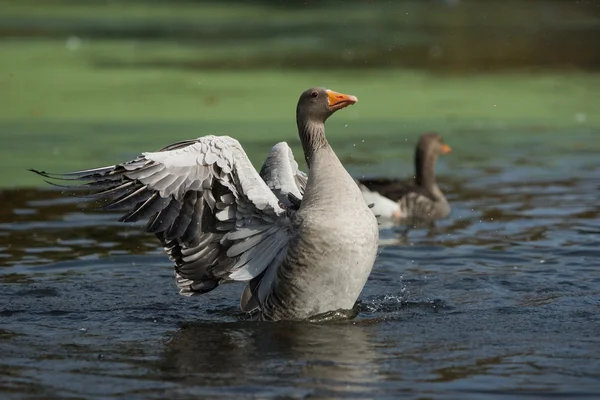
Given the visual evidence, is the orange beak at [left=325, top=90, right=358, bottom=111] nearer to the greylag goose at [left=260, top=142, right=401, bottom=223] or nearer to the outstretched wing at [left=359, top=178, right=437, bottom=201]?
the greylag goose at [left=260, top=142, right=401, bottom=223]

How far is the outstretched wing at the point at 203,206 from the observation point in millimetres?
7070

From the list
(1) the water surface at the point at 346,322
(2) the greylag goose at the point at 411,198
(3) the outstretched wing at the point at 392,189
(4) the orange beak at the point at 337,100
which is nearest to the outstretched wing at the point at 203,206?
(1) the water surface at the point at 346,322

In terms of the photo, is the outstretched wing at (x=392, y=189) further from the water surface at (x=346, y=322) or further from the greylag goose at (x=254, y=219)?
the greylag goose at (x=254, y=219)

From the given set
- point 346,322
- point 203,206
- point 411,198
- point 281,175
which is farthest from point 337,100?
point 411,198

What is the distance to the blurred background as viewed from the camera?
585 inches

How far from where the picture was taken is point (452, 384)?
5.95m

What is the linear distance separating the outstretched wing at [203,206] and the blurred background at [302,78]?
5606 mm

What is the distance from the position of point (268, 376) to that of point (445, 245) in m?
4.54

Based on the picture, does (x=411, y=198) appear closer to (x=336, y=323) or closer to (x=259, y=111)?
(x=336, y=323)

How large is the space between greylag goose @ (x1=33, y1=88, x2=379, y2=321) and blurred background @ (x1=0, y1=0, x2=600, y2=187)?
5.64 m

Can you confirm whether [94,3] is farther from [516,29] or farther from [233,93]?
[233,93]

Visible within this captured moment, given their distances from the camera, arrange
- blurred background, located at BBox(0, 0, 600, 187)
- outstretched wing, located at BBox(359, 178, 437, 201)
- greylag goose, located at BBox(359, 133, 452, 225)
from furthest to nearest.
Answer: blurred background, located at BBox(0, 0, 600, 187), outstretched wing, located at BBox(359, 178, 437, 201), greylag goose, located at BBox(359, 133, 452, 225)

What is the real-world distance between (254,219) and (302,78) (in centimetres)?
1192

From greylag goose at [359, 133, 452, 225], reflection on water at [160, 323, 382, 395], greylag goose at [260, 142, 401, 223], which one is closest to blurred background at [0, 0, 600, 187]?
greylag goose at [359, 133, 452, 225]
